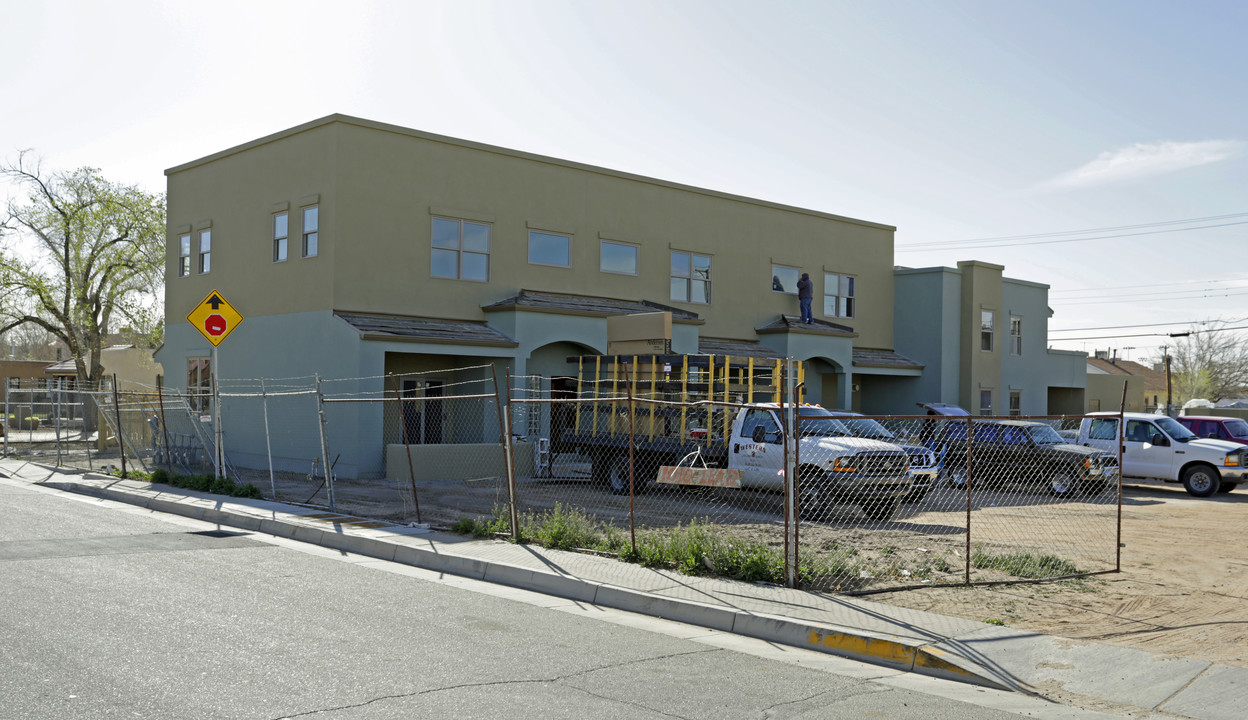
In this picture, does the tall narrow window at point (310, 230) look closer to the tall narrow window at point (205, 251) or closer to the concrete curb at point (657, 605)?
the tall narrow window at point (205, 251)

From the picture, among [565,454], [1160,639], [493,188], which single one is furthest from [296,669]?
[493,188]

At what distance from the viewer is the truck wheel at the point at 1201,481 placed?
21.9m

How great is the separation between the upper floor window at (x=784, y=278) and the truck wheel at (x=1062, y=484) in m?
13.1

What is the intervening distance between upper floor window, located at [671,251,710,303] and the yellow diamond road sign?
15.3m

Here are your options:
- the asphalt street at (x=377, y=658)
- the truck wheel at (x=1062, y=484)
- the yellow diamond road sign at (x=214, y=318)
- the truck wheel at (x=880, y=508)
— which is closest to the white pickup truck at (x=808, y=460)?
the truck wheel at (x=880, y=508)

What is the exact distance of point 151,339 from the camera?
146 feet

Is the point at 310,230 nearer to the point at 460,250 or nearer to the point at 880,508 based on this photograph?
the point at 460,250

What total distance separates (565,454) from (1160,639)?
13.5m

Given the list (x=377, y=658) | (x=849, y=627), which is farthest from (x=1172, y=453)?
(x=377, y=658)

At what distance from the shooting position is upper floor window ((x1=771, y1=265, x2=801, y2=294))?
108 feet

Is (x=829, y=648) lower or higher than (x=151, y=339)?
lower

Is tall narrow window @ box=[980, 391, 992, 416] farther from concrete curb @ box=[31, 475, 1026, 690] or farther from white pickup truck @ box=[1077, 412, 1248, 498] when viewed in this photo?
concrete curb @ box=[31, 475, 1026, 690]

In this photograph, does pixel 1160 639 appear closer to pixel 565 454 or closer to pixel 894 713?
pixel 894 713

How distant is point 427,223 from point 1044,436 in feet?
50.4
